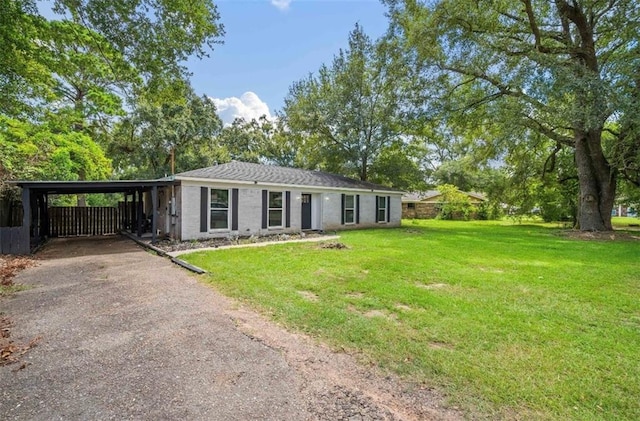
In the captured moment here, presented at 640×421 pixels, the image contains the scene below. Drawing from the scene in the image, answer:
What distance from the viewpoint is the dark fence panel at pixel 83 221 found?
1408cm

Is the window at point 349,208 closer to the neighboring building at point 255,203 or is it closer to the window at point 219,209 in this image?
the neighboring building at point 255,203

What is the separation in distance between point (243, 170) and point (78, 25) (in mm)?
7458

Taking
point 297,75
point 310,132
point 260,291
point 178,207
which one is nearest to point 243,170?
point 178,207

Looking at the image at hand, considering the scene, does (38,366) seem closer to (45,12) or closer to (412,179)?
(45,12)

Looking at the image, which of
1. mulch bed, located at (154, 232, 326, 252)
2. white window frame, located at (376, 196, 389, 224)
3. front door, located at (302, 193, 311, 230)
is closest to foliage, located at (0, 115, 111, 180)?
mulch bed, located at (154, 232, 326, 252)

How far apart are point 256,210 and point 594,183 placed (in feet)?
54.4

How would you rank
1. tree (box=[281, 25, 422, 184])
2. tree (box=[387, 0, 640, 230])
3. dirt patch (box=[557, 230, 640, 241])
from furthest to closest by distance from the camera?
tree (box=[281, 25, 422, 184]) < dirt patch (box=[557, 230, 640, 241]) < tree (box=[387, 0, 640, 230])

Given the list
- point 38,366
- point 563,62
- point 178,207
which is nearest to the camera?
point 38,366

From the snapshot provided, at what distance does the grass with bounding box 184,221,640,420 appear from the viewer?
2.58m

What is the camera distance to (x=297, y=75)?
74.7 ft

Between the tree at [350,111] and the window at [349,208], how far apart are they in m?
6.27

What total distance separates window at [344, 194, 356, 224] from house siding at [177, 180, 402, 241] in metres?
0.24

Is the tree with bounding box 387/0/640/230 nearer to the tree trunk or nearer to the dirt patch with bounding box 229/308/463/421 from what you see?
the tree trunk

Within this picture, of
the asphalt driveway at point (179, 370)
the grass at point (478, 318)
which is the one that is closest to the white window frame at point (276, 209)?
the grass at point (478, 318)
